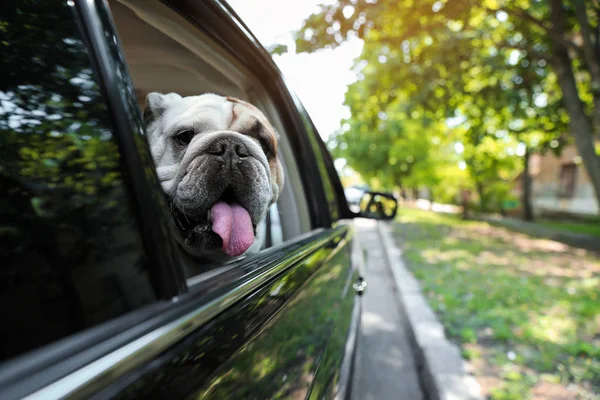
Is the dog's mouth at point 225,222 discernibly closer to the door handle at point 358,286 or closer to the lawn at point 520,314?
the door handle at point 358,286

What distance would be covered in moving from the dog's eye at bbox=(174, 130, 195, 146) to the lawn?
315cm

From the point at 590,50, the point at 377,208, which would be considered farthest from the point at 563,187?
the point at 377,208

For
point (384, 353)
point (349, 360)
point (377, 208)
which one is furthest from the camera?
point (384, 353)

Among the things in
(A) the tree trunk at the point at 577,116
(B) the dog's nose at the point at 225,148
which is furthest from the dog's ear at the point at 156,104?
Result: (A) the tree trunk at the point at 577,116

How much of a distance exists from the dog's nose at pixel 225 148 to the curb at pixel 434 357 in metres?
2.77

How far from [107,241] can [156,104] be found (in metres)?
0.43

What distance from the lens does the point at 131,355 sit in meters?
0.61

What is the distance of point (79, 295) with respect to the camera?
0.61 metres

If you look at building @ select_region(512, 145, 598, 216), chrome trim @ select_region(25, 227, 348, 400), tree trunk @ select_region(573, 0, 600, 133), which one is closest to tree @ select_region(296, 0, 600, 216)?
tree trunk @ select_region(573, 0, 600, 133)

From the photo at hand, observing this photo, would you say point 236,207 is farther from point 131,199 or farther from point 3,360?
point 3,360

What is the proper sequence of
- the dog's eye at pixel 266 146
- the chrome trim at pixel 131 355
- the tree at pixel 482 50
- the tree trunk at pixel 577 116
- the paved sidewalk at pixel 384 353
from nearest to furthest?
the chrome trim at pixel 131 355 → the dog's eye at pixel 266 146 → the paved sidewalk at pixel 384 353 → the tree at pixel 482 50 → the tree trunk at pixel 577 116

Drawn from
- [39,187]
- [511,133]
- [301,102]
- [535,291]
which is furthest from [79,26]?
[511,133]

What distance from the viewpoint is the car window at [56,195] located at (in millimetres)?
545

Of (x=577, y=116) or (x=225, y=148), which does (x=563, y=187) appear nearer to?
(x=577, y=116)
